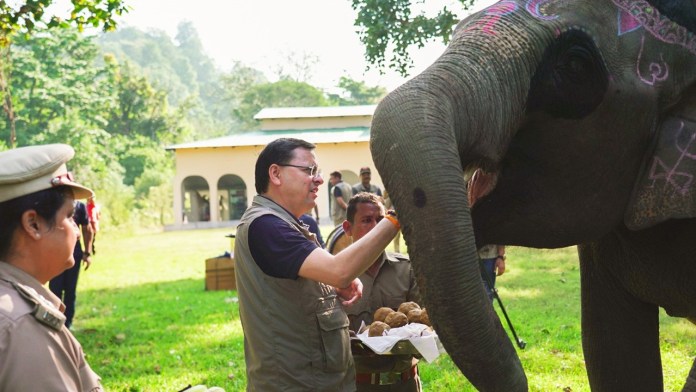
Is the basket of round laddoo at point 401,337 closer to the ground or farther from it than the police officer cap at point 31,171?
closer to the ground

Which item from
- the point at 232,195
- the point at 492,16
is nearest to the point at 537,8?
the point at 492,16

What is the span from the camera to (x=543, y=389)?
19.3ft

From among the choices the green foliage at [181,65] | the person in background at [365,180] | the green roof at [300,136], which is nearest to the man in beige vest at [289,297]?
the person in background at [365,180]

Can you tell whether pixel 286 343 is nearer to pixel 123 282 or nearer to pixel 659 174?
pixel 659 174

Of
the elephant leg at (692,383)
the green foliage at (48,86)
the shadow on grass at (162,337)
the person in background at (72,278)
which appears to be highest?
the green foliage at (48,86)

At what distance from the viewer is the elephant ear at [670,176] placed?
8.32 ft

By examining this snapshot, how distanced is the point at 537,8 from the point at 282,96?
224 ft

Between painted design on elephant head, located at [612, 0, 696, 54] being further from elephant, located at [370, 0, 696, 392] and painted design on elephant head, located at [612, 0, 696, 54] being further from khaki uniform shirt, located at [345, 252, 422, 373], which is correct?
khaki uniform shirt, located at [345, 252, 422, 373]

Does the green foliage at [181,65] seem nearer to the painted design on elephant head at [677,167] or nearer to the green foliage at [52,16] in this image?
the green foliage at [52,16]

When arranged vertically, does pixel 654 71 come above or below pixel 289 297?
above

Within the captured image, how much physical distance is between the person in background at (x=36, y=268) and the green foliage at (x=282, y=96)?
67457mm

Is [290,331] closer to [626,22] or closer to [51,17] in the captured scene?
[626,22]

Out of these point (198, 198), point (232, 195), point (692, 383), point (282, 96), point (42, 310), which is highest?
point (282, 96)

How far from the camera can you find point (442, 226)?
6.99ft
